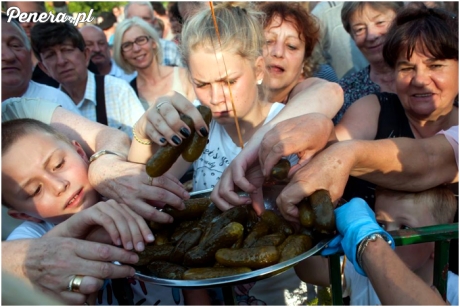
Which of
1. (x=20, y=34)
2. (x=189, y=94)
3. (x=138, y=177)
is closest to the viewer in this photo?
(x=138, y=177)

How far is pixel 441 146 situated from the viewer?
2.25 m

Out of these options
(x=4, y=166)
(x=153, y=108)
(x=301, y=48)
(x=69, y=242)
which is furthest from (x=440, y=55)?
(x=4, y=166)

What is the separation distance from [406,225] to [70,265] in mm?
1634

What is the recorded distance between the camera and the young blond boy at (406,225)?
2244mm

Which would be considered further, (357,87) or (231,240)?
(357,87)

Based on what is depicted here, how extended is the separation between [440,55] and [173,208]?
1.81 metres

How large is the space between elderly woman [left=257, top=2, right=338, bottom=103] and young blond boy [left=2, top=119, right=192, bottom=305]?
157 cm

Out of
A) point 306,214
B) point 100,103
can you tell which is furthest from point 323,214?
point 100,103

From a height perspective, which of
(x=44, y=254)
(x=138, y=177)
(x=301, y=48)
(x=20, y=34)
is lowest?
(x=44, y=254)

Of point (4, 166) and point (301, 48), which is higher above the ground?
point (301, 48)

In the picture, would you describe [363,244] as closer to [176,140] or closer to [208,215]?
[208,215]

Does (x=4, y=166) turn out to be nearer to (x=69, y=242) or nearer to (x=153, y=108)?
(x=69, y=242)

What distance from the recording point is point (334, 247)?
1881 mm

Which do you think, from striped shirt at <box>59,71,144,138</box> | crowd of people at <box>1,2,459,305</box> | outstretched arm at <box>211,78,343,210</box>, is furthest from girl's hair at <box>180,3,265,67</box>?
striped shirt at <box>59,71,144,138</box>
